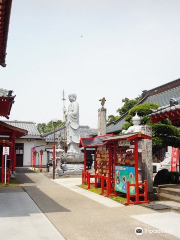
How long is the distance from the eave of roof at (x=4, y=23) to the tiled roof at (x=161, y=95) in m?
15.0

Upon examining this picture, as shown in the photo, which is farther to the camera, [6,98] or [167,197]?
[167,197]

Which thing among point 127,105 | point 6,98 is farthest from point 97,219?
point 127,105

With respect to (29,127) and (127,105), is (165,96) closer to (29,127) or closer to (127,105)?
(127,105)

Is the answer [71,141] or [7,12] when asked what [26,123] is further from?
[7,12]

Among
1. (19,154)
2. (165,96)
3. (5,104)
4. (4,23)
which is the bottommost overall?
(19,154)

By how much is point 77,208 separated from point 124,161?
2.67 metres

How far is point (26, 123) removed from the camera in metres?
35.7

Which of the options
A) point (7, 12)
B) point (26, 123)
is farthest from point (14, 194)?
point (26, 123)

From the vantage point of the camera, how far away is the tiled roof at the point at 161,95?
850 inches

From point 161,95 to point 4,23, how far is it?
18.9 metres

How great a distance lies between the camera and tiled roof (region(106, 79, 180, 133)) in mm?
21595

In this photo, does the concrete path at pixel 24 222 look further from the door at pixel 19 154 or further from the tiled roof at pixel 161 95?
the door at pixel 19 154

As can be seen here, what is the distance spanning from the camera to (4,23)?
6.57 meters

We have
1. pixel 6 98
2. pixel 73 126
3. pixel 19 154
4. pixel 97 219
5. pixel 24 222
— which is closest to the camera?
pixel 24 222
